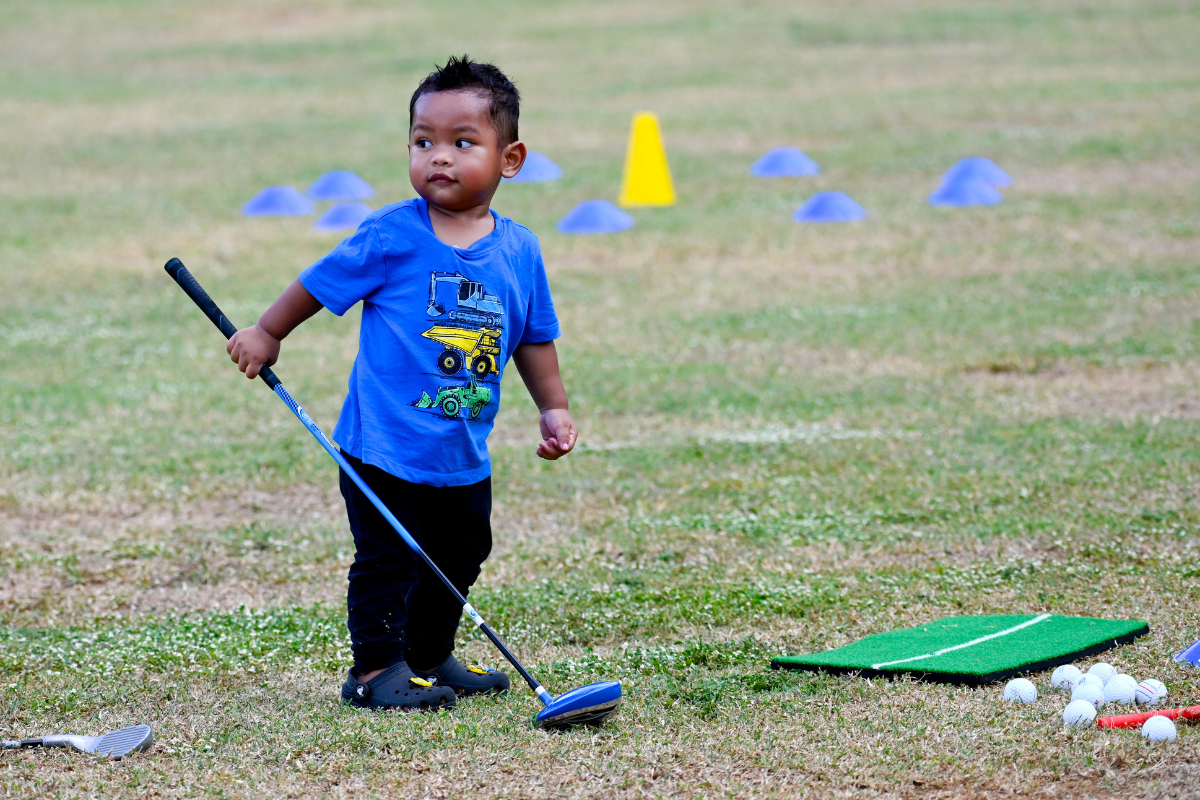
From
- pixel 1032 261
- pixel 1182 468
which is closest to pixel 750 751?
pixel 1182 468

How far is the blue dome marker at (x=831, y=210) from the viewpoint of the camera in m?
13.3

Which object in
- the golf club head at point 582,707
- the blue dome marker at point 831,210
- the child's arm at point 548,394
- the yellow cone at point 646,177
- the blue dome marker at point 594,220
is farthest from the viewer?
the yellow cone at point 646,177

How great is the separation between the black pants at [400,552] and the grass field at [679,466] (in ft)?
0.75

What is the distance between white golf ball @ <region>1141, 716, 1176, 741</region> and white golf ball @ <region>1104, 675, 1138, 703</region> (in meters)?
0.25

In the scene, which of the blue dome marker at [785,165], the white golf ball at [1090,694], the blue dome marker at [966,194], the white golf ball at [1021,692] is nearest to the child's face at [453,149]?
the white golf ball at [1021,692]

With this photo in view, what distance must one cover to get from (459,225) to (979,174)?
11.0 metres

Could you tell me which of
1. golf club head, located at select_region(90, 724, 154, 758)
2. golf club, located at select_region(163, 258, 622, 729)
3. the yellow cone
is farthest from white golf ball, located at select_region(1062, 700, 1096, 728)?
the yellow cone

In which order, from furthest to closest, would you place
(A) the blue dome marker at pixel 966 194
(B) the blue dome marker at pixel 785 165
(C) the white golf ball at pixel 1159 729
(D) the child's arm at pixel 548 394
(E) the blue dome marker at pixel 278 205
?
1. (B) the blue dome marker at pixel 785 165
2. (E) the blue dome marker at pixel 278 205
3. (A) the blue dome marker at pixel 966 194
4. (D) the child's arm at pixel 548 394
5. (C) the white golf ball at pixel 1159 729

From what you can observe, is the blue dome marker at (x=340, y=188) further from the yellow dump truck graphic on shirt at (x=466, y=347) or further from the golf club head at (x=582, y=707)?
the golf club head at (x=582, y=707)

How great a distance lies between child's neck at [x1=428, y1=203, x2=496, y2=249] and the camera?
377cm

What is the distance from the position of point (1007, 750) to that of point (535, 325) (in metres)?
1.58

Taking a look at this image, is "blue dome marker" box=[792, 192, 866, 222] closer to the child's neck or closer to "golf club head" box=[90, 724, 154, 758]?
the child's neck

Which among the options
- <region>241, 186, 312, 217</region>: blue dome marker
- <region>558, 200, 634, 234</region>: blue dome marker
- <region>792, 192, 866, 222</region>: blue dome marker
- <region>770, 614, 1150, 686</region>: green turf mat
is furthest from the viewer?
<region>241, 186, 312, 217</region>: blue dome marker

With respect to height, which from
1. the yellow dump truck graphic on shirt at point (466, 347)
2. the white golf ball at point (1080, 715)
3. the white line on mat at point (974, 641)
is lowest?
the white line on mat at point (974, 641)
